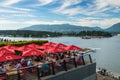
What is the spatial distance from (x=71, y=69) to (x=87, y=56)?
3.56m

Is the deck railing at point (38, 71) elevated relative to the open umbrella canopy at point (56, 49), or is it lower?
lower

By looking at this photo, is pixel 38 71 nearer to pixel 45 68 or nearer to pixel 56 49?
pixel 45 68

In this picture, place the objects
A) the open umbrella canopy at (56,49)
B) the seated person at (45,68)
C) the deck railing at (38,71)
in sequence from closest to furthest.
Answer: the deck railing at (38,71), the seated person at (45,68), the open umbrella canopy at (56,49)

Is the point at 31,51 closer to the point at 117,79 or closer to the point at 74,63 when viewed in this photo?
the point at 74,63

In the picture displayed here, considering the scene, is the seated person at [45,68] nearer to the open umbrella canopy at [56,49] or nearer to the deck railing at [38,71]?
the deck railing at [38,71]

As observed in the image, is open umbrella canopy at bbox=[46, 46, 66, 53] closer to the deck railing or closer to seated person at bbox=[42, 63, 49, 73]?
the deck railing

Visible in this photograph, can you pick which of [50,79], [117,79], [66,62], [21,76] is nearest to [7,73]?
[21,76]

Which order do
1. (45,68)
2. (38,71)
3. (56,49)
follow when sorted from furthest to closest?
(56,49) < (45,68) < (38,71)

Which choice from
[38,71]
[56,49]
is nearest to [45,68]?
[38,71]

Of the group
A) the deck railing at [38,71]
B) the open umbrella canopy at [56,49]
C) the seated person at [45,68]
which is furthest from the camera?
the open umbrella canopy at [56,49]

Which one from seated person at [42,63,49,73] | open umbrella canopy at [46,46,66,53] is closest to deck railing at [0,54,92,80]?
seated person at [42,63,49,73]

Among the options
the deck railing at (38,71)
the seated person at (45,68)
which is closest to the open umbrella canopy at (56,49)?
the deck railing at (38,71)

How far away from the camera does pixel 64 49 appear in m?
27.0

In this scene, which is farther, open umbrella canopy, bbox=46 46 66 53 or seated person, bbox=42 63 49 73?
open umbrella canopy, bbox=46 46 66 53
